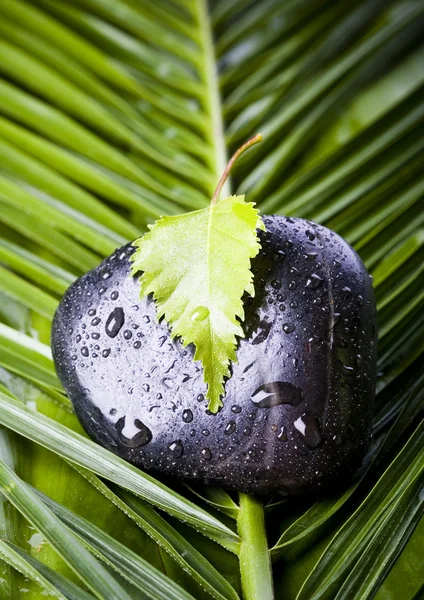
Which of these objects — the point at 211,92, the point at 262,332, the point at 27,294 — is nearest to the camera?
the point at 262,332

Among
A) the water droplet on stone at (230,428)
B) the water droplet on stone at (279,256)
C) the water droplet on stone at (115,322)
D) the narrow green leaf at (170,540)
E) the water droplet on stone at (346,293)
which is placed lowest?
the narrow green leaf at (170,540)

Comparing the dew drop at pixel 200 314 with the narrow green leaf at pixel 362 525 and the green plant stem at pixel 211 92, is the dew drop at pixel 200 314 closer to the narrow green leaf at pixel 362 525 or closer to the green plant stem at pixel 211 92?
the narrow green leaf at pixel 362 525

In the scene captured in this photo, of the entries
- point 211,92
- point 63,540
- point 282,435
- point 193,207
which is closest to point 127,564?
point 63,540

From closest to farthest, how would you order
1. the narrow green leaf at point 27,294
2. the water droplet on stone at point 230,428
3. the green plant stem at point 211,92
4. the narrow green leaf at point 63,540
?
the narrow green leaf at point 63,540 < the water droplet on stone at point 230,428 < the narrow green leaf at point 27,294 < the green plant stem at point 211,92

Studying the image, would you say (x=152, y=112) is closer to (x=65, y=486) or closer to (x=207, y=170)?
(x=207, y=170)

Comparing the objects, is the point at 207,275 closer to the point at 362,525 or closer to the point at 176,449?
the point at 176,449

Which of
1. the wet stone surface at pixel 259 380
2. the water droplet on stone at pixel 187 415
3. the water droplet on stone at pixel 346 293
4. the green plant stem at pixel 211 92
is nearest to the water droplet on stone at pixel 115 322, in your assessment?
the wet stone surface at pixel 259 380

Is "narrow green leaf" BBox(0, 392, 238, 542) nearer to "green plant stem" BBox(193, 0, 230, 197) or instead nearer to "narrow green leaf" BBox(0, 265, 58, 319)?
"narrow green leaf" BBox(0, 265, 58, 319)

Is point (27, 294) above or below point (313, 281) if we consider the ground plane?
below
